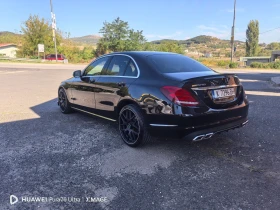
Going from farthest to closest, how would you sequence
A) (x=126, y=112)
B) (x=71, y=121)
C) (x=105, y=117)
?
(x=71, y=121), (x=105, y=117), (x=126, y=112)

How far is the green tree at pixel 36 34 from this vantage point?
41694 mm

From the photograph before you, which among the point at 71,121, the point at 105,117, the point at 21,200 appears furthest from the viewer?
the point at 71,121

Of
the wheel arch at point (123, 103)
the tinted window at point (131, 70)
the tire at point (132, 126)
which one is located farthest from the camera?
the tinted window at point (131, 70)

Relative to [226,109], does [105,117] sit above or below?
below

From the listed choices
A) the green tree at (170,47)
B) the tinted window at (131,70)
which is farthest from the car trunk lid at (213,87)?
the green tree at (170,47)

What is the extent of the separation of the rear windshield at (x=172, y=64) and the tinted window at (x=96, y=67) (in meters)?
1.18

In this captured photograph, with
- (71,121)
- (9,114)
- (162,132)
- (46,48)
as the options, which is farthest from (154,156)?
(46,48)

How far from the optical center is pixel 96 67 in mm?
4980

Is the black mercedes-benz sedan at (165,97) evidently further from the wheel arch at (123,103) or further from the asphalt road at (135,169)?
the asphalt road at (135,169)

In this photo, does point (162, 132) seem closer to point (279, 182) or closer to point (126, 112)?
point (126, 112)

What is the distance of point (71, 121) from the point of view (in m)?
5.44

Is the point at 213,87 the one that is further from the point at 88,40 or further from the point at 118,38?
the point at 88,40

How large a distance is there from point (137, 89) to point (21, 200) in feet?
6.75

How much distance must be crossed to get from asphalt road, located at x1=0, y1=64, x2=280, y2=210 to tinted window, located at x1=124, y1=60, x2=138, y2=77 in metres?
1.18
